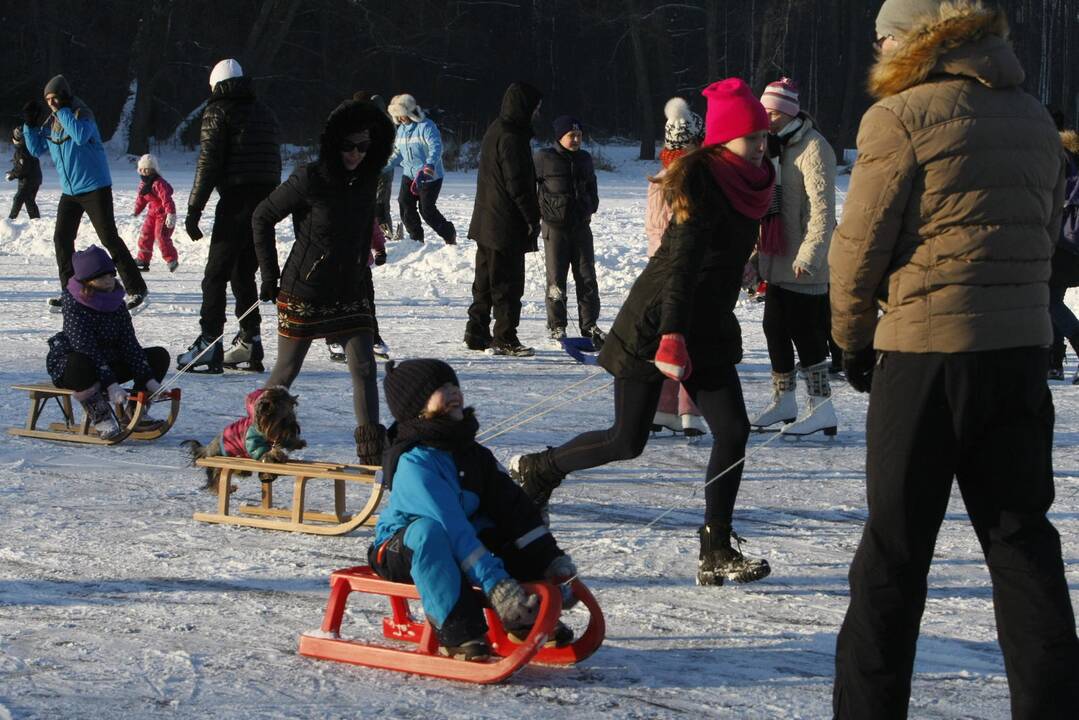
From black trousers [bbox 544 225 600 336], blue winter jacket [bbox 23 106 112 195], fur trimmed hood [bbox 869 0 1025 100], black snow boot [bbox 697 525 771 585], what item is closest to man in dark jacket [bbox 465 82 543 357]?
black trousers [bbox 544 225 600 336]

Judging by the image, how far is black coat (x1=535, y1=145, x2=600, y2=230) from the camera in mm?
10164

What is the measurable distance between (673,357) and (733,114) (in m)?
0.81

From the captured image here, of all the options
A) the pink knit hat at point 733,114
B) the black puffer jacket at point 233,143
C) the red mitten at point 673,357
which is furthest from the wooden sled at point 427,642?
the black puffer jacket at point 233,143

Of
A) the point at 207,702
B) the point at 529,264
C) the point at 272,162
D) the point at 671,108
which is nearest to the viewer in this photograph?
the point at 207,702

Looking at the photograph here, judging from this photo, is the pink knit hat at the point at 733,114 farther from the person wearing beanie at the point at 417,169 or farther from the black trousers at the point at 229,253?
the person wearing beanie at the point at 417,169

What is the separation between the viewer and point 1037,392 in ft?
10.5

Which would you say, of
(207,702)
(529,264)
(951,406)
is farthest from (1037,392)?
(529,264)

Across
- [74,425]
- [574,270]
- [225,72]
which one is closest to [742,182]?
[74,425]

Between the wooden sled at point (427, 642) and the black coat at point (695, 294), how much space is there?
107cm

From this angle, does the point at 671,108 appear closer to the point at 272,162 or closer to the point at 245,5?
the point at 272,162

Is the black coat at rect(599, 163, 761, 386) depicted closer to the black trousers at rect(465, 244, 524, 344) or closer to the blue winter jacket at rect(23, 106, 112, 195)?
the black trousers at rect(465, 244, 524, 344)

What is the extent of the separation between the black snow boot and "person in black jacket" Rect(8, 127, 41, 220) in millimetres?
13869

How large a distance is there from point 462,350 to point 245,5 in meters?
26.4

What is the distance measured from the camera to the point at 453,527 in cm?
396
